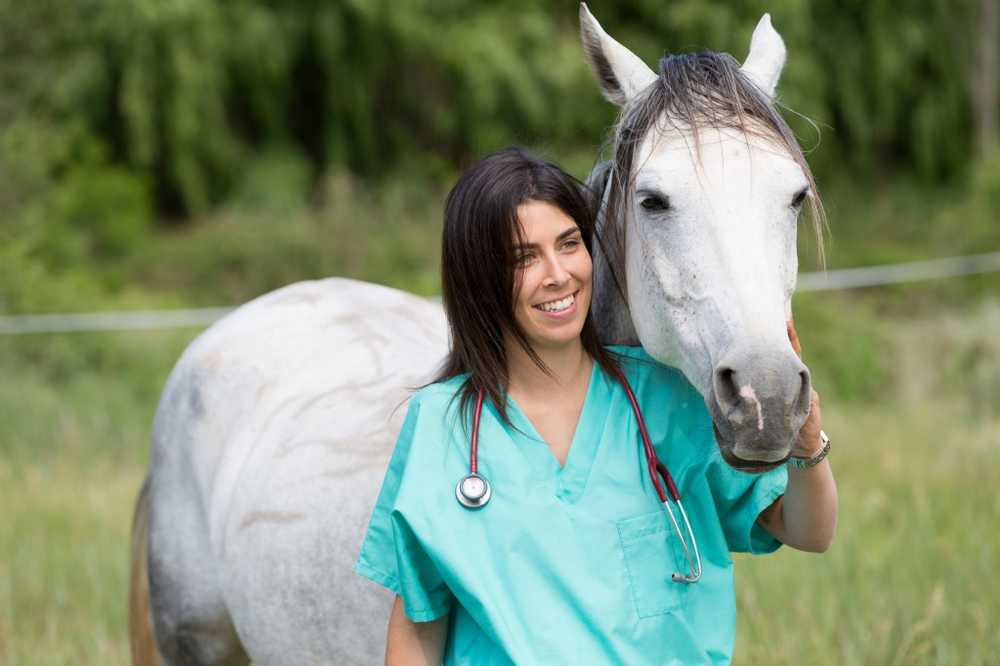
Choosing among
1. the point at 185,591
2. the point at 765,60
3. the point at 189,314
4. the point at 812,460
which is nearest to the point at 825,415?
the point at 189,314

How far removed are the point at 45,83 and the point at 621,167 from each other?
1102 cm

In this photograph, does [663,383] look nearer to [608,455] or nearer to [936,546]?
[608,455]

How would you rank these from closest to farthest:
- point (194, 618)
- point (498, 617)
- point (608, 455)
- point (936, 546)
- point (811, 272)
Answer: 1. point (498, 617)
2. point (608, 455)
3. point (194, 618)
4. point (936, 546)
5. point (811, 272)

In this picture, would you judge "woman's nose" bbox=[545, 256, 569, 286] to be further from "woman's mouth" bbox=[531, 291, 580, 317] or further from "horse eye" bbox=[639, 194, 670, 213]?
"horse eye" bbox=[639, 194, 670, 213]

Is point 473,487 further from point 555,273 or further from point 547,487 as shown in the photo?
point 555,273

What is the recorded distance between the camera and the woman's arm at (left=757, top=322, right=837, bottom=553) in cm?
160

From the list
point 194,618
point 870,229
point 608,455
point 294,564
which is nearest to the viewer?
point 608,455

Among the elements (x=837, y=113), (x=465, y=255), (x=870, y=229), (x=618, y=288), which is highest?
(x=465, y=255)

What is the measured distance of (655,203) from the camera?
1652 millimetres

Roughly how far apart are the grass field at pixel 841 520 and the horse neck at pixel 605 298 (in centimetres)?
168

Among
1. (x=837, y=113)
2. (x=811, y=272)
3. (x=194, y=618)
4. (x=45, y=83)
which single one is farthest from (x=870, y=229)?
(x=194, y=618)

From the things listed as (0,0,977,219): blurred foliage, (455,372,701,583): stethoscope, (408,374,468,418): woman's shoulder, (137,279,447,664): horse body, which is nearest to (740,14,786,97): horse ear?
(455,372,701,583): stethoscope

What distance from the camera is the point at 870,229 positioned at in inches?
514

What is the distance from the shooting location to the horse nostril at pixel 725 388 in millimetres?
1456
